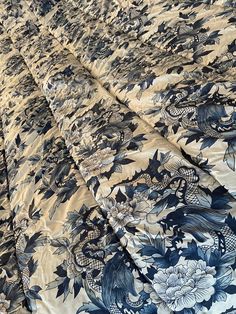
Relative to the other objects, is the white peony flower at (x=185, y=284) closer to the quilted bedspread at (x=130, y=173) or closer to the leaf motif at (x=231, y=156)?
the quilted bedspread at (x=130, y=173)

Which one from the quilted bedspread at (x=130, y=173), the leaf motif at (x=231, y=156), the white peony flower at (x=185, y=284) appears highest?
the leaf motif at (x=231, y=156)

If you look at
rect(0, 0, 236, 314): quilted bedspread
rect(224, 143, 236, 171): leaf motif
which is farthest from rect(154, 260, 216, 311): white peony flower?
rect(224, 143, 236, 171): leaf motif

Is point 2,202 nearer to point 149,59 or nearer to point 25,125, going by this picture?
point 25,125

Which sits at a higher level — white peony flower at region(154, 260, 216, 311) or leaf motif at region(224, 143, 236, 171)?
leaf motif at region(224, 143, 236, 171)

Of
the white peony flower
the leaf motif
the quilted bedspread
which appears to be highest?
the leaf motif

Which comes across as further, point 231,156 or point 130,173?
point 130,173

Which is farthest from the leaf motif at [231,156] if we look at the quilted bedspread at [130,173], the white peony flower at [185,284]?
the white peony flower at [185,284]

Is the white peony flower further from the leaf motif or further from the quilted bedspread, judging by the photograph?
the leaf motif

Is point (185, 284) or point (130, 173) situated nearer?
point (185, 284)
